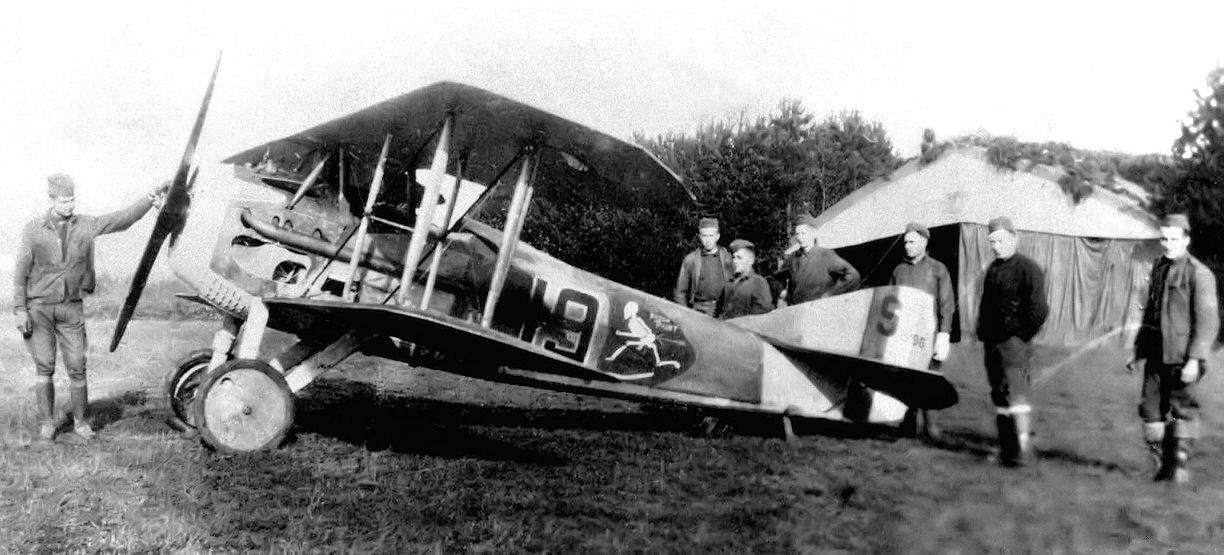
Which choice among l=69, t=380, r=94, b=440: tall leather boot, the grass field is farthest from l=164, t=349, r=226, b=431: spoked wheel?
l=69, t=380, r=94, b=440: tall leather boot

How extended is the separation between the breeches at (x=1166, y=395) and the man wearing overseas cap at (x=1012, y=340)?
60 cm

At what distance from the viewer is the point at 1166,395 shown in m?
4.51

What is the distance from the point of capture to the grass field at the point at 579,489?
10.7 ft

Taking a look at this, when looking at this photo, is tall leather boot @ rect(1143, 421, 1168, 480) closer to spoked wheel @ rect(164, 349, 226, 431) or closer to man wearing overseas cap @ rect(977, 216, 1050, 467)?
man wearing overseas cap @ rect(977, 216, 1050, 467)

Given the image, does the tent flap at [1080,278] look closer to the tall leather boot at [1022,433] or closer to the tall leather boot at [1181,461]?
the tall leather boot at [1022,433]

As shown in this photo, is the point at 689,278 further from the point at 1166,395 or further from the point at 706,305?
the point at 1166,395

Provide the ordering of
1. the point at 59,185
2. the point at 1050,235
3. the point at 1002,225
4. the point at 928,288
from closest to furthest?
the point at 1002,225, the point at 59,185, the point at 928,288, the point at 1050,235

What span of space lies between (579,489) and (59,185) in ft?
13.0

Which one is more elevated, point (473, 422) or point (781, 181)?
point (781, 181)

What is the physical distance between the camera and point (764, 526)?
3.64 meters

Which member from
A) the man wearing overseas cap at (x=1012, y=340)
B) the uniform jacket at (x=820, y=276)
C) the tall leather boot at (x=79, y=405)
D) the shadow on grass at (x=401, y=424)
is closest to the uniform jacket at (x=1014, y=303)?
the man wearing overseas cap at (x=1012, y=340)

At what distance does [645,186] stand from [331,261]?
2180mm

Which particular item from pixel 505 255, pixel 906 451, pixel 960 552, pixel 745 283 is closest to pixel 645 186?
pixel 505 255

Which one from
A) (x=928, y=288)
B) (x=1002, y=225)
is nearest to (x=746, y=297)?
(x=928, y=288)
